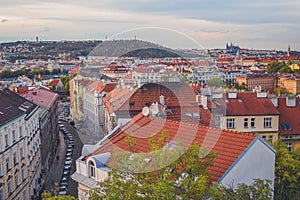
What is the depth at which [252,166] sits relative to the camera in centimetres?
1355

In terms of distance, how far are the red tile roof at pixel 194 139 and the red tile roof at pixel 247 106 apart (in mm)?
13458

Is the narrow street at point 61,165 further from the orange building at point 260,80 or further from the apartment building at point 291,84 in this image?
the orange building at point 260,80

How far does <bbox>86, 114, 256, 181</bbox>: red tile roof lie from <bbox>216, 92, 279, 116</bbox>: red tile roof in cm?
1346

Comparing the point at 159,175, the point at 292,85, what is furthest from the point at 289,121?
the point at 292,85

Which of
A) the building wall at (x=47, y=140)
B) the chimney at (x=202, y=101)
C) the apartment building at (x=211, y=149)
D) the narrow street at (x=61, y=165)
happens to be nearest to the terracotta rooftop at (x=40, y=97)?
the building wall at (x=47, y=140)

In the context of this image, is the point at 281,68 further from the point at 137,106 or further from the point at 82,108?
the point at 137,106

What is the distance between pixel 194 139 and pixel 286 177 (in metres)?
4.39

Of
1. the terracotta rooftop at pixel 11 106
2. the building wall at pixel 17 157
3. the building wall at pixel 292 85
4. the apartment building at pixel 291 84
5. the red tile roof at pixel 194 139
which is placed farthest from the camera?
the apartment building at pixel 291 84

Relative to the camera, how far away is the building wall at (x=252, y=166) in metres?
13.0

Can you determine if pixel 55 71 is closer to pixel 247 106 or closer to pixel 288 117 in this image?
pixel 247 106

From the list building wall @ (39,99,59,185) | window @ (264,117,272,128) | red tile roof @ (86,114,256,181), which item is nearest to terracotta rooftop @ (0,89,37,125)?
building wall @ (39,99,59,185)

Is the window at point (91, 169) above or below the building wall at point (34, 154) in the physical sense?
above

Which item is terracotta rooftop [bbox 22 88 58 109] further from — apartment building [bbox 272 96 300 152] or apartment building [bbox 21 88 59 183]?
apartment building [bbox 272 96 300 152]

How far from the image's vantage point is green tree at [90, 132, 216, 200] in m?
10.0
